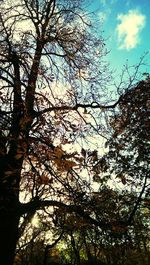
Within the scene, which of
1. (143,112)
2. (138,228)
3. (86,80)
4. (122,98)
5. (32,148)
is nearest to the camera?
(32,148)

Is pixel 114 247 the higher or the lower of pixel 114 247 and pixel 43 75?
the lower

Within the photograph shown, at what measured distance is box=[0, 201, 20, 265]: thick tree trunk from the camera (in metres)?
9.35

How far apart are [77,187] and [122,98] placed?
350 cm

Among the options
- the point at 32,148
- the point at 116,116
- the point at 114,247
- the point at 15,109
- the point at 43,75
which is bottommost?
the point at 114,247

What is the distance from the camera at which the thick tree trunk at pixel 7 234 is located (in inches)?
368

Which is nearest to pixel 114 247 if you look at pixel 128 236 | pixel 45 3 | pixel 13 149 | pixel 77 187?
pixel 128 236

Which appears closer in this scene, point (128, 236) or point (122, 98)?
point (128, 236)

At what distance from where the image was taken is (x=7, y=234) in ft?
31.2

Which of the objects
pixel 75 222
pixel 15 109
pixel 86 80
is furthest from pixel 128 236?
pixel 86 80

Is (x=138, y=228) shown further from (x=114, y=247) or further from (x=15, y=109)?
(x=15, y=109)

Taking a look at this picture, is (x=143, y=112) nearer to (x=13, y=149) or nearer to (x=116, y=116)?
(x=116, y=116)

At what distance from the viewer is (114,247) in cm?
933

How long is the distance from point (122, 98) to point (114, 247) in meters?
4.58

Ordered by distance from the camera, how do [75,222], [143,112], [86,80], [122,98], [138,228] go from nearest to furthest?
[75,222], [138,228], [122,98], [143,112], [86,80]
